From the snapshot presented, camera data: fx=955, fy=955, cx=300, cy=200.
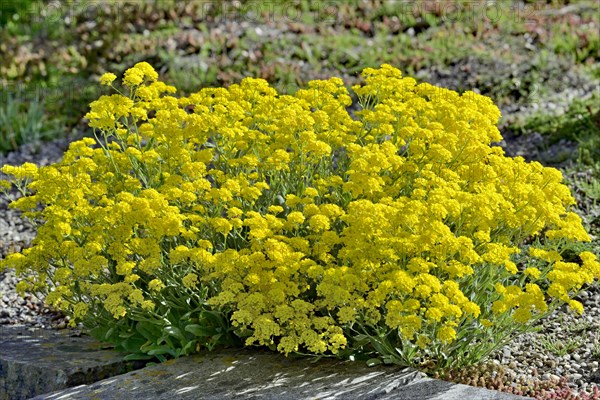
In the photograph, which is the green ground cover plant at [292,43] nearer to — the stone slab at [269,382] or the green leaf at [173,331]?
the green leaf at [173,331]

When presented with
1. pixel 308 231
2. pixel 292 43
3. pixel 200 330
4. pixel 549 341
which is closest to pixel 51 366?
pixel 200 330

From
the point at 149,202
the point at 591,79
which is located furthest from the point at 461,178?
the point at 591,79

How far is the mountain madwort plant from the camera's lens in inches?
148

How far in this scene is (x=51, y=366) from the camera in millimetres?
4340

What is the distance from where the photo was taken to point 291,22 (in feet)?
32.7

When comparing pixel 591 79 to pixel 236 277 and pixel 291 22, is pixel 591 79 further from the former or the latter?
pixel 236 277

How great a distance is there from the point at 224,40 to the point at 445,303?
20.7 feet

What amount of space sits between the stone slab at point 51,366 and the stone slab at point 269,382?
0.72 ft

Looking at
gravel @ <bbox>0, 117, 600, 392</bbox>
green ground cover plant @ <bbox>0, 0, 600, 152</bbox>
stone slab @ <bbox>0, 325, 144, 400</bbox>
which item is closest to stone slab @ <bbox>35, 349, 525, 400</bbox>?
stone slab @ <bbox>0, 325, 144, 400</bbox>

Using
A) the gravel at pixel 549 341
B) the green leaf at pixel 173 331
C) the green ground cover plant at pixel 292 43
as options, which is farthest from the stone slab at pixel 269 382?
the green ground cover plant at pixel 292 43

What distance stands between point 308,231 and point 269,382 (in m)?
0.70

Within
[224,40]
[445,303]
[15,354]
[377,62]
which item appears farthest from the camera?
[224,40]

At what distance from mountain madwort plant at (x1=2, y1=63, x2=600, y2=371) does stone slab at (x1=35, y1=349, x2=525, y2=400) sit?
0.35ft

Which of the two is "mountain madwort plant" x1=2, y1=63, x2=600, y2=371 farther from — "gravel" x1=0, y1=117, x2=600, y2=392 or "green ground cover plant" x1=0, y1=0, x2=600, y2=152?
"green ground cover plant" x1=0, y1=0, x2=600, y2=152
